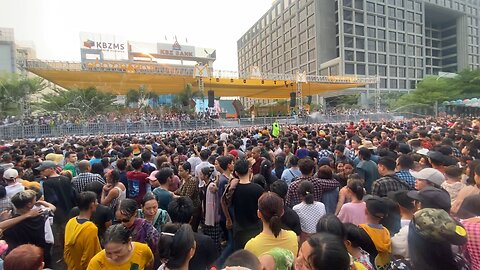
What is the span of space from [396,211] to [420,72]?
253ft

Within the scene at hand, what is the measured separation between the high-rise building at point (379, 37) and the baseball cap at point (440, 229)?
196 ft

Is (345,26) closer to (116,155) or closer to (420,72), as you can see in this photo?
(420,72)

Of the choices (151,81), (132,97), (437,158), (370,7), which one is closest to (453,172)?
(437,158)

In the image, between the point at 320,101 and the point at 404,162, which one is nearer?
the point at 404,162

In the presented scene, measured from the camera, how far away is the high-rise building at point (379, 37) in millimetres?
61219

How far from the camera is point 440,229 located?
5.51 ft

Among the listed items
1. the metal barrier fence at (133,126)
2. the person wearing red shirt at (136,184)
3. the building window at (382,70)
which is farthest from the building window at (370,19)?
the person wearing red shirt at (136,184)

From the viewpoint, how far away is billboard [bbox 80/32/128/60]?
5120cm

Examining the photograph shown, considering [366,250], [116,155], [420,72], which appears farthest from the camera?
[420,72]

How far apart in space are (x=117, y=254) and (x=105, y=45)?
5719 cm

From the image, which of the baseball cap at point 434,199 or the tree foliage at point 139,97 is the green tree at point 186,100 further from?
the baseball cap at point 434,199

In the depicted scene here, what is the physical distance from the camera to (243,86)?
34906mm

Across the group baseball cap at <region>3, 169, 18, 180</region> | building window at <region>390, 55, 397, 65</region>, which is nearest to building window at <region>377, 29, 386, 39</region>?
building window at <region>390, 55, 397, 65</region>

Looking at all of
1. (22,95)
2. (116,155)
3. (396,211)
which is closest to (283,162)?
(396,211)
